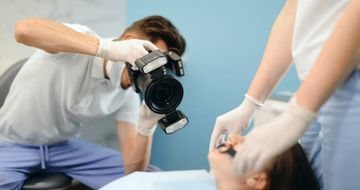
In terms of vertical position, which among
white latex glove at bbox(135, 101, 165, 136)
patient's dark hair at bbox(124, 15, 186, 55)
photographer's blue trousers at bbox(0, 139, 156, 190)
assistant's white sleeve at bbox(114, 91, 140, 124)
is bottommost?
photographer's blue trousers at bbox(0, 139, 156, 190)

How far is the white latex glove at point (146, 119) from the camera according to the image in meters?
1.27

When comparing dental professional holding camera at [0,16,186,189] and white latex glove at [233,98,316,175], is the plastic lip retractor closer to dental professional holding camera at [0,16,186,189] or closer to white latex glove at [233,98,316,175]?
white latex glove at [233,98,316,175]

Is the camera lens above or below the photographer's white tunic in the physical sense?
above

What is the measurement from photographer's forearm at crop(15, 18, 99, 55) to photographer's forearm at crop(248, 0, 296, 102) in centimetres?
55

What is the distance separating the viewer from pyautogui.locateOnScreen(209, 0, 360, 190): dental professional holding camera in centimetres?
58

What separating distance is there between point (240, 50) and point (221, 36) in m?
0.10

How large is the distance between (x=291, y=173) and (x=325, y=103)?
24 centimetres

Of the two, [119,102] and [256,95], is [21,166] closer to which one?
[119,102]

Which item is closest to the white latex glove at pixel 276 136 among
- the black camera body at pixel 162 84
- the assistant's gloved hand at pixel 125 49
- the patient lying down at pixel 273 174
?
the patient lying down at pixel 273 174

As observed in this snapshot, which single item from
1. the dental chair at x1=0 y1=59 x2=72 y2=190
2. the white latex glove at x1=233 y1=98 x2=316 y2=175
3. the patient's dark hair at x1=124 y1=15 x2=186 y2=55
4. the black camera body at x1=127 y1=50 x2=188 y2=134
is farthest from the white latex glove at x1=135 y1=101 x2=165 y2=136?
the white latex glove at x1=233 y1=98 x2=316 y2=175

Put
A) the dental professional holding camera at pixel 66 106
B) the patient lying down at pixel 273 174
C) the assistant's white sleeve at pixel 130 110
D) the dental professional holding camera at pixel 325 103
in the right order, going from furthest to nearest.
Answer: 1. the assistant's white sleeve at pixel 130 110
2. the dental professional holding camera at pixel 66 106
3. the patient lying down at pixel 273 174
4. the dental professional holding camera at pixel 325 103

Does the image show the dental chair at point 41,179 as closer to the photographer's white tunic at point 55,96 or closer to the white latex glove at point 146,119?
the photographer's white tunic at point 55,96

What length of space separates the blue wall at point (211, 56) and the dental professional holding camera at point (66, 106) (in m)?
0.23

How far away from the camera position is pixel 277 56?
88 centimetres
